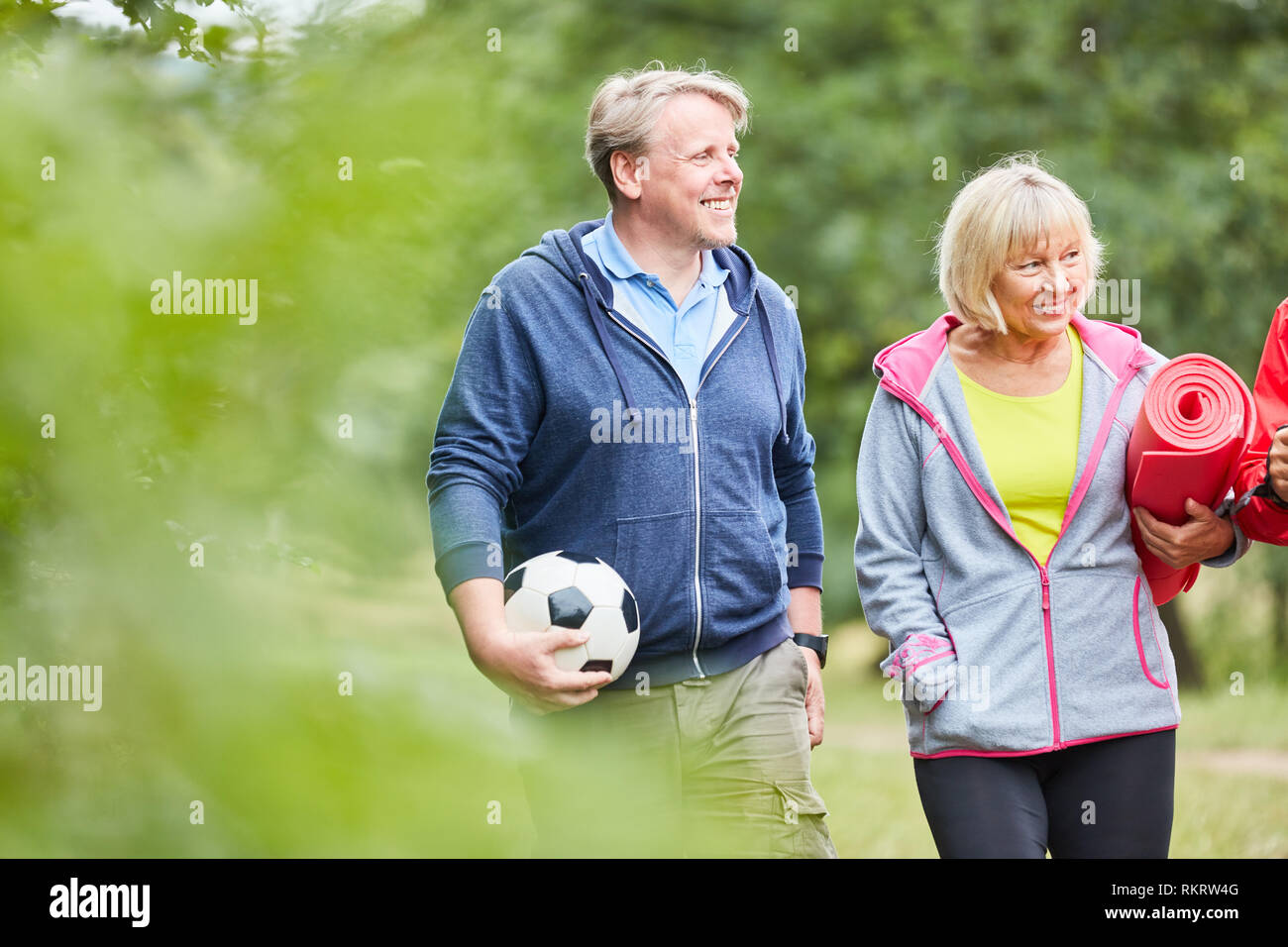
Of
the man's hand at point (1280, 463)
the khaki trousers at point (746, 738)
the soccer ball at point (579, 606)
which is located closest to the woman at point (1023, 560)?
the man's hand at point (1280, 463)

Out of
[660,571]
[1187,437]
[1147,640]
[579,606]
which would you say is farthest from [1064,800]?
[579,606]

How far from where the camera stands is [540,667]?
8.93ft

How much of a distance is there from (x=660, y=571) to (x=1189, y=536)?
105cm

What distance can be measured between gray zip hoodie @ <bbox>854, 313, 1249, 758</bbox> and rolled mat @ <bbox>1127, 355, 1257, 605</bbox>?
96 millimetres

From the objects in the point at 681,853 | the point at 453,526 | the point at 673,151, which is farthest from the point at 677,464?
the point at 681,853

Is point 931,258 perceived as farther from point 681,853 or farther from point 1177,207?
point 681,853

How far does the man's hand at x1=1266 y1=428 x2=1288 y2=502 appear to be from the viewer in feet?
8.65

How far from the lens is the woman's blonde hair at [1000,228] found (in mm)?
2840

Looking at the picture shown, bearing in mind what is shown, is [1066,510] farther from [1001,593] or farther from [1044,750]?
[1044,750]

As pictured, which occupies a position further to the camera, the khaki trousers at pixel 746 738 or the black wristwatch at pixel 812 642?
the black wristwatch at pixel 812 642

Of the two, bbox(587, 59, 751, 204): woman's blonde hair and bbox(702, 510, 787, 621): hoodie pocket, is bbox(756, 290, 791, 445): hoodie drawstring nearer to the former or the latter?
bbox(702, 510, 787, 621): hoodie pocket

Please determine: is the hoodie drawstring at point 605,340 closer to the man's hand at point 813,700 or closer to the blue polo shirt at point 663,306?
the blue polo shirt at point 663,306

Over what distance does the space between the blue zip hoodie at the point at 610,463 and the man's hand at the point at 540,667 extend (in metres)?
0.18

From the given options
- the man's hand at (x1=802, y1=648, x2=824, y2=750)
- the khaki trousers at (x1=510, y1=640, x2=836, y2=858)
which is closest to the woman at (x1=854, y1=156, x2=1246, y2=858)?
the khaki trousers at (x1=510, y1=640, x2=836, y2=858)
